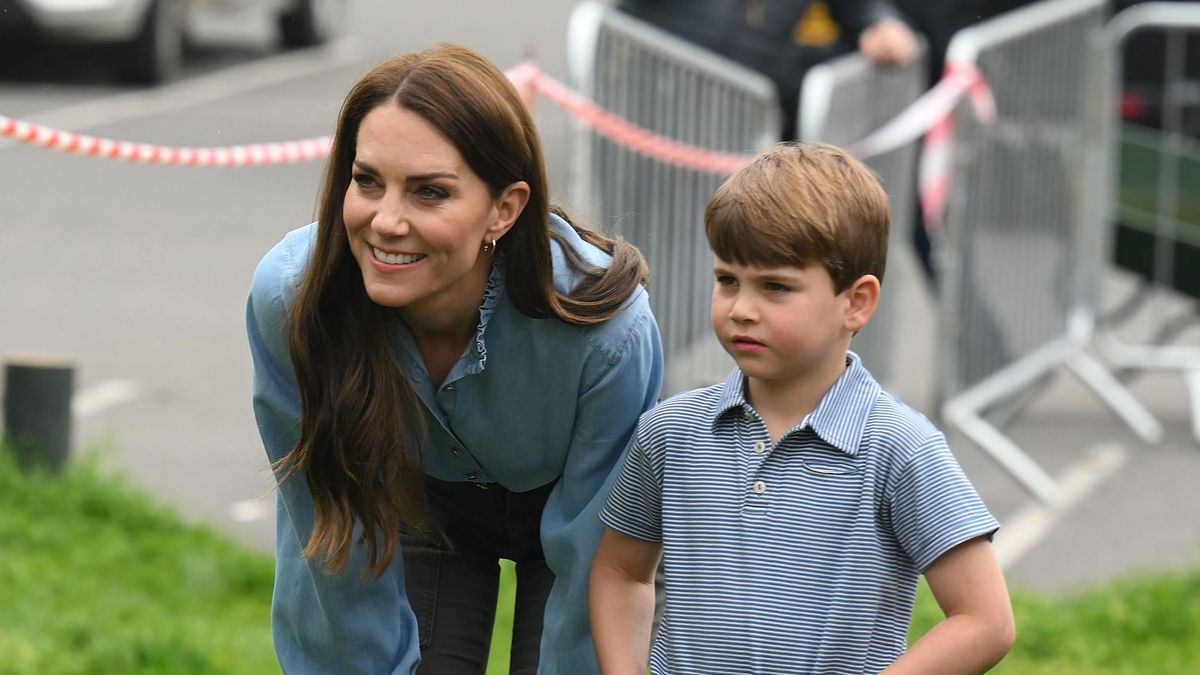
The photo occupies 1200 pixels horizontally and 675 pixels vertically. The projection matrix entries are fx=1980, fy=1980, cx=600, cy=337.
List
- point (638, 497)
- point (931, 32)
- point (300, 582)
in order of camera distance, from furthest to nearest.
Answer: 1. point (931, 32)
2. point (300, 582)
3. point (638, 497)

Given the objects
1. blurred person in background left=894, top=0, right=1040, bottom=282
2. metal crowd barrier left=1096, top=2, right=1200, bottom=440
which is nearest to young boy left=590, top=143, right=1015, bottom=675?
blurred person in background left=894, top=0, right=1040, bottom=282

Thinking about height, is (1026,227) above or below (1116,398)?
above

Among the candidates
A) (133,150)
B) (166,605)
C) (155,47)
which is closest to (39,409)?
(166,605)

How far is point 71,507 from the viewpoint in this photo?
569 centimetres

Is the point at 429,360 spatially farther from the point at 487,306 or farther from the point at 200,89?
the point at 200,89

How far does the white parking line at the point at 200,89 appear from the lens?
12.7 metres

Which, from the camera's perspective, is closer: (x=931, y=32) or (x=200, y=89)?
(x=931, y=32)

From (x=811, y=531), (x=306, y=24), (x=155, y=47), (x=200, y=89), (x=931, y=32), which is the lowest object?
(x=306, y=24)

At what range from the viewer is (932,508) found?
252 centimetres

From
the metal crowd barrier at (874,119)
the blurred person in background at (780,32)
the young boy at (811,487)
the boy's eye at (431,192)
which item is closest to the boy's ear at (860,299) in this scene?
the young boy at (811,487)

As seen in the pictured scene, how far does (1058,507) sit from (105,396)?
3505 millimetres

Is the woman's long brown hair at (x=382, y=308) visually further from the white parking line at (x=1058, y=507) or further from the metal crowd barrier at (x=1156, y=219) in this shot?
the metal crowd barrier at (x=1156, y=219)

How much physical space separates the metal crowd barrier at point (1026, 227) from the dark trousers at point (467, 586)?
3.63 meters

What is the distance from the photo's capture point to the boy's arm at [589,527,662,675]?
113 inches
